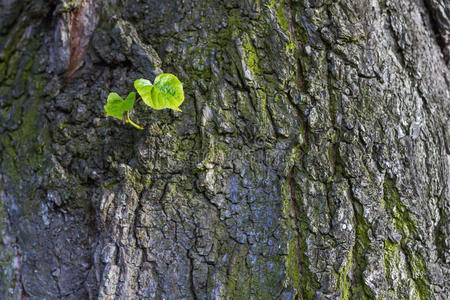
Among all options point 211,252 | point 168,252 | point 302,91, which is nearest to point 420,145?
point 302,91

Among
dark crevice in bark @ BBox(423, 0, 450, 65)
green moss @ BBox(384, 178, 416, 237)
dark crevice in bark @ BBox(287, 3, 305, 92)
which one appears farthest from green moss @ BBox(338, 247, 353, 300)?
dark crevice in bark @ BBox(423, 0, 450, 65)

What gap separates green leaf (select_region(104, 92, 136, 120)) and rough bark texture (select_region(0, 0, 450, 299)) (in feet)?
0.40

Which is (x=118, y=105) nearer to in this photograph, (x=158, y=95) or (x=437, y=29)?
(x=158, y=95)

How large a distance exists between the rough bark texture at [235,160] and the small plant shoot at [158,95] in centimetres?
13

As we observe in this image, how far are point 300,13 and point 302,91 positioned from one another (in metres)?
0.35

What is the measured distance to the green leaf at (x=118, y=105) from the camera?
56.2 inches

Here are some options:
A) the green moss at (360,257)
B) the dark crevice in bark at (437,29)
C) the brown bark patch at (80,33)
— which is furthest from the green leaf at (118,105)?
the dark crevice in bark at (437,29)

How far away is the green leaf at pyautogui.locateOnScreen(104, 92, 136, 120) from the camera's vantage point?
56.2 inches

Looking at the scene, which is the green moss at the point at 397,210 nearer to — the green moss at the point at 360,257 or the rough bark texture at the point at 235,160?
the rough bark texture at the point at 235,160

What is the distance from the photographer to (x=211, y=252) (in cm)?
143

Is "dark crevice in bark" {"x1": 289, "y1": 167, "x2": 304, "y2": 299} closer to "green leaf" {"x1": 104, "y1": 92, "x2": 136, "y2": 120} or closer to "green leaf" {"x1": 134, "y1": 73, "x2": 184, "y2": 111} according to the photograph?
"green leaf" {"x1": 134, "y1": 73, "x2": 184, "y2": 111}

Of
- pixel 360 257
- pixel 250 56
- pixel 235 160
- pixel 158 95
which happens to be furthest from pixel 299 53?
pixel 360 257

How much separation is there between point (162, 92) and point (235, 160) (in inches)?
16.0

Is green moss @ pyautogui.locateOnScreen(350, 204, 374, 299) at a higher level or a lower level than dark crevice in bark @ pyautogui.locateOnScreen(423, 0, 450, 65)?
lower
